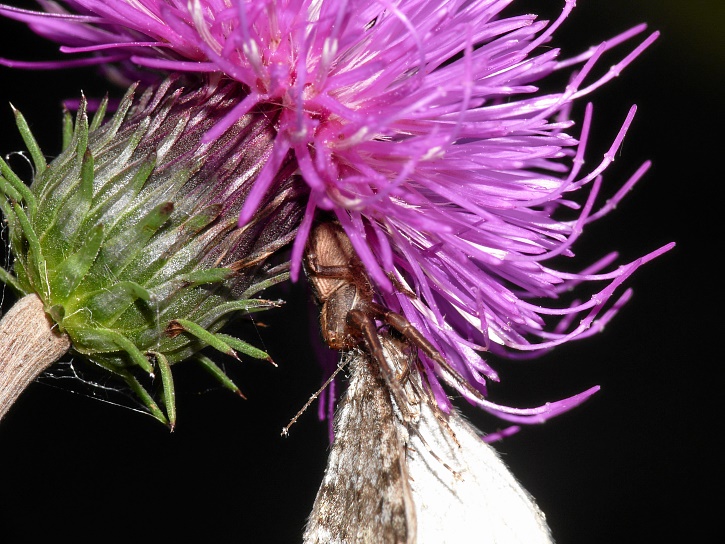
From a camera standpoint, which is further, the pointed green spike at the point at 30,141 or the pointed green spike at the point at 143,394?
the pointed green spike at the point at 30,141

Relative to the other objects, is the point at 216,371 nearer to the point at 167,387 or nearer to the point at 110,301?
the point at 167,387

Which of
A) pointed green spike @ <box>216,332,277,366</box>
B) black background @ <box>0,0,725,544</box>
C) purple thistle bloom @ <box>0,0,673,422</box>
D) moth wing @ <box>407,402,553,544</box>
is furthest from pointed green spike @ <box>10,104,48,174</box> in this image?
black background @ <box>0,0,725,544</box>

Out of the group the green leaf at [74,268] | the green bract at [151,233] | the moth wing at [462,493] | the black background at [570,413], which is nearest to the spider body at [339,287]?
the green bract at [151,233]

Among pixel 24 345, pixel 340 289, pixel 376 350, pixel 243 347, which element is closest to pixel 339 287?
pixel 340 289

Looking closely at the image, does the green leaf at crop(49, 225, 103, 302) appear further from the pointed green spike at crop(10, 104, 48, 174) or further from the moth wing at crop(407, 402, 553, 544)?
the moth wing at crop(407, 402, 553, 544)

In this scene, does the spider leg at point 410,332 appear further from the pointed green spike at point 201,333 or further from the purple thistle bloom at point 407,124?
the pointed green spike at point 201,333

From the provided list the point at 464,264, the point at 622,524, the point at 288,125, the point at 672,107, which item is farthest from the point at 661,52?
the point at 288,125
